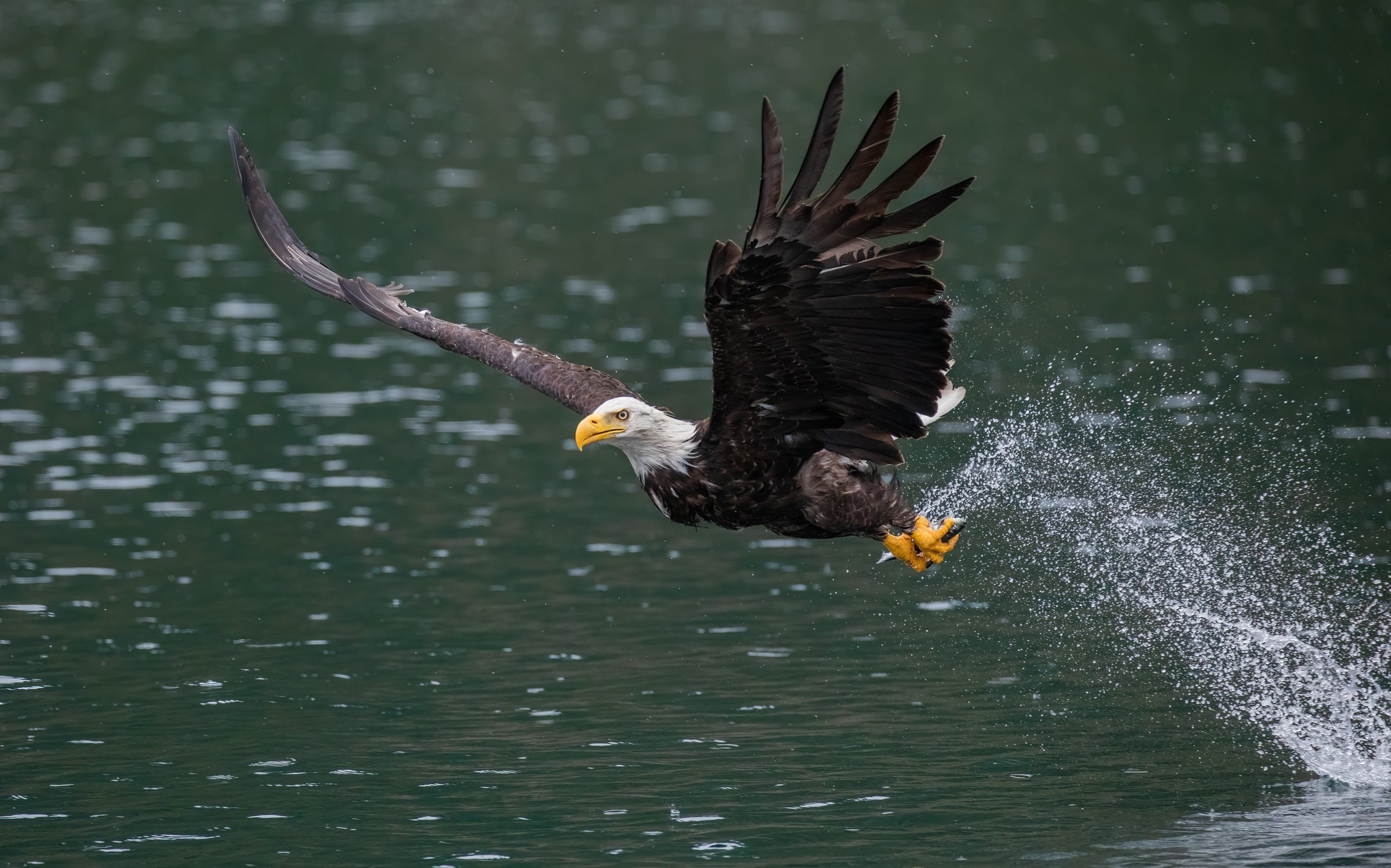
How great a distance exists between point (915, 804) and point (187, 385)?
12494 millimetres

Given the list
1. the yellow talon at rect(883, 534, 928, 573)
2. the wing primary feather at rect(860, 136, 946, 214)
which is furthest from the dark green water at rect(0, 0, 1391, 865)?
the wing primary feather at rect(860, 136, 946, 214)

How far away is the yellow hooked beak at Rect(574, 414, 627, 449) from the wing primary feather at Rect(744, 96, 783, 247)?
1.33 meters

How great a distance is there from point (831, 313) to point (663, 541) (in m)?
6.78

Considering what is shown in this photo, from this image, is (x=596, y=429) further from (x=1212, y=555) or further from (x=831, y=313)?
(x=1212, y=555)

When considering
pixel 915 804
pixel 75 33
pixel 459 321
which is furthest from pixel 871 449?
pixel 75 33

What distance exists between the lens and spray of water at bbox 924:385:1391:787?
Answer: 10586 millimetres

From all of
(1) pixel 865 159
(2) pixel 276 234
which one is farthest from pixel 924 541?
(2) pixel 276 234

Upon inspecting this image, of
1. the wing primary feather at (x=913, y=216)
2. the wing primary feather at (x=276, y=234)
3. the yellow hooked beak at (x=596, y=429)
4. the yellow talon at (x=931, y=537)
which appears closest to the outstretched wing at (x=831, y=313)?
the wing primary feather at (x=913, y=216)

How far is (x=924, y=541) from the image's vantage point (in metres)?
9.30

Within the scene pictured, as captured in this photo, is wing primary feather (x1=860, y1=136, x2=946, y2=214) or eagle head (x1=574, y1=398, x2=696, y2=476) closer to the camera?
wing primary feather (x1=860, y1=136, x2=946, y2=214)

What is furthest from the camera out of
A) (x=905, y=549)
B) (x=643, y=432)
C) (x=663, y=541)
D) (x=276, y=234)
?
(x=663, y=541)

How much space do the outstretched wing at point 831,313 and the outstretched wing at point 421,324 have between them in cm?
160

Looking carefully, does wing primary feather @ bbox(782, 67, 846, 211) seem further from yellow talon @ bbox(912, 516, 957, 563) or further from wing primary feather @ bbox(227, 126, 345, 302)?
wing primary feather @ bbox(227, 126, 345, 302)

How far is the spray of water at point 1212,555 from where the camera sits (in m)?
10.6
